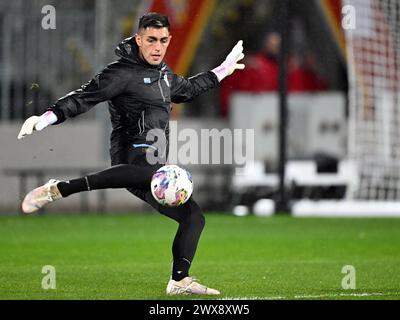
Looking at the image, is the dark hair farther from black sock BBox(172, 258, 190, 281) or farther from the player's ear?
black sock BBox(172, 258, 190, 281)

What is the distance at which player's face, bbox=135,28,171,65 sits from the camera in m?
9.77

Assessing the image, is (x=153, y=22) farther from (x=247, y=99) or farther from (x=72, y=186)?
(x=247, y=99)

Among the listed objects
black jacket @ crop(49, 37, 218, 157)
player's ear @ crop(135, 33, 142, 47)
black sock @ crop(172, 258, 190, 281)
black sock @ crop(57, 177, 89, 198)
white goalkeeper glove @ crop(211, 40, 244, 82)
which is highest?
player's ear @ crop(135, 33, 142, 47)

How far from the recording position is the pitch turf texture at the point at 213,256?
399 inches

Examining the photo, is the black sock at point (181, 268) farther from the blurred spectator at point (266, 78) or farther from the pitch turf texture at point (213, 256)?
the blurred spectator at point (266, 78)

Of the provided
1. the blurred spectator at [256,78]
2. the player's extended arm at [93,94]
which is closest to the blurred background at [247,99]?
the blurred spectator at [256,78]

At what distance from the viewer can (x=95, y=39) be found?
20.6 m

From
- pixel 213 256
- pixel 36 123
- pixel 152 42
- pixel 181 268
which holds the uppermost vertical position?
pixel 152 42

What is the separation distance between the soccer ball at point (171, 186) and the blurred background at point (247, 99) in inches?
354

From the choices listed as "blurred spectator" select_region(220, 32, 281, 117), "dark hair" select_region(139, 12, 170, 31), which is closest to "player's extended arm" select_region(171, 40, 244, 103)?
"dark hair" select_region(139, 12, 170, 31)

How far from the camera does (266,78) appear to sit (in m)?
21.1

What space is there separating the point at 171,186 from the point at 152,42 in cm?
111

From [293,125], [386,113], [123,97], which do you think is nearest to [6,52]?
[293,125]

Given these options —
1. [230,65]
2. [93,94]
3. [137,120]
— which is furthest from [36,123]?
[230,65]
